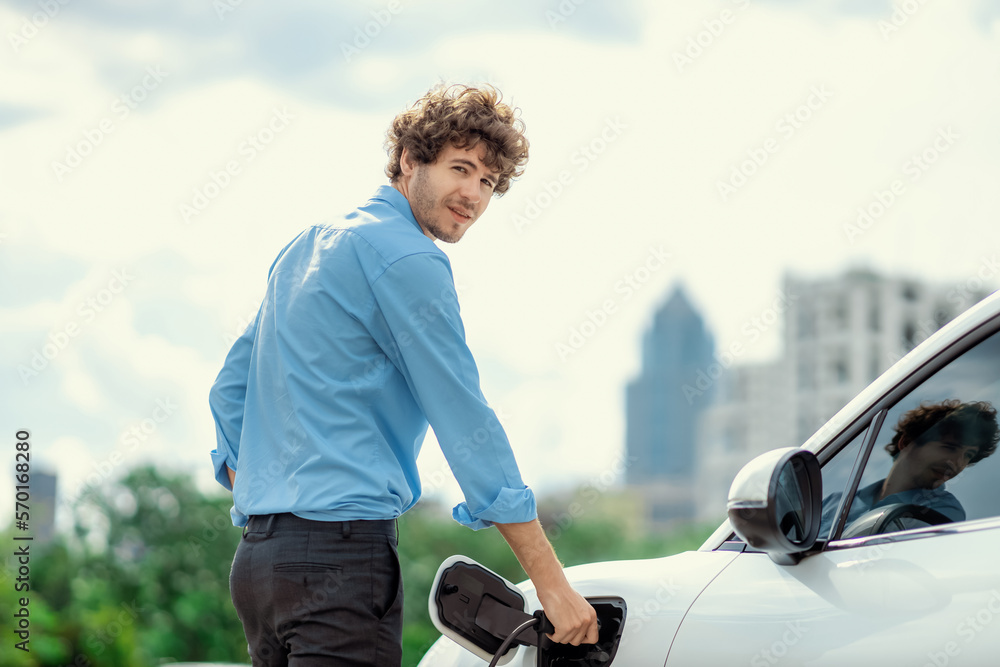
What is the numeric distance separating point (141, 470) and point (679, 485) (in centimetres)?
14253

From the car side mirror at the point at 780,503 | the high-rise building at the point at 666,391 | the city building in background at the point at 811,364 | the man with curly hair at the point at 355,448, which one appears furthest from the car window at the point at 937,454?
the high-rise building at the point at 666,391

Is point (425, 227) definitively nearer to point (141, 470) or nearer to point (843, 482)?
point (843, 482)

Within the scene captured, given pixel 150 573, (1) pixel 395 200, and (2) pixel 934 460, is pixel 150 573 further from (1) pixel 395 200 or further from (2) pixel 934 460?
(2) pixel 934 460

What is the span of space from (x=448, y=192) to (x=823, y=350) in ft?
351

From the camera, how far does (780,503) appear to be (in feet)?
6.10

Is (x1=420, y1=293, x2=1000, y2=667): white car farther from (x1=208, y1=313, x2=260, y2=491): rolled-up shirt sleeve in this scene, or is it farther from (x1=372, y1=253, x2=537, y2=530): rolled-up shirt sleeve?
(x1=208, y1=313, x2=260, y2=491): rolled-up shirt sleeve

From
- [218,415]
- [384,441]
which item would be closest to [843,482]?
[384,441]

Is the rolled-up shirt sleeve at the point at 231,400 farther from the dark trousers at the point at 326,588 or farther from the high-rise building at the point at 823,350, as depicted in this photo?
the high-rise building at the point at 823,350

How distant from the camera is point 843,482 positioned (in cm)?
213

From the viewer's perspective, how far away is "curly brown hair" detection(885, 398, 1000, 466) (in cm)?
190

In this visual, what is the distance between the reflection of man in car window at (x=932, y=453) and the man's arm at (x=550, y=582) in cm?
55
